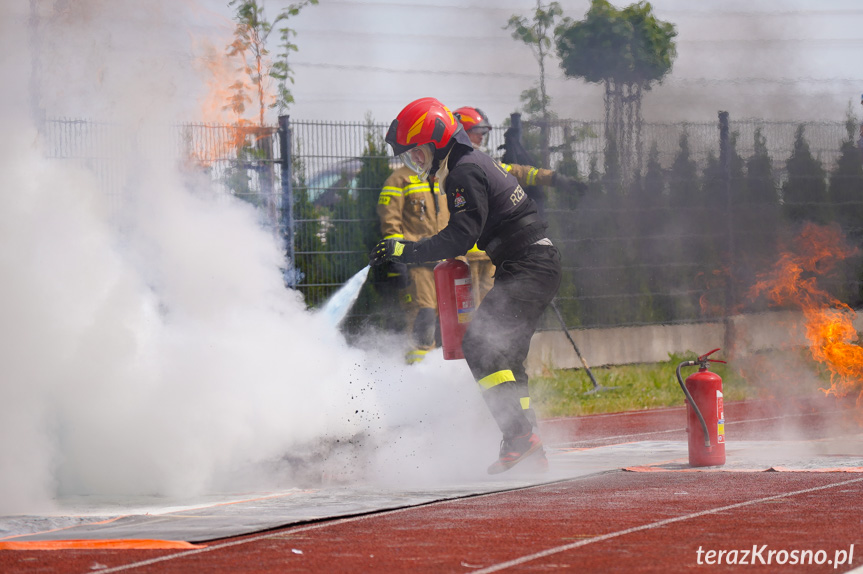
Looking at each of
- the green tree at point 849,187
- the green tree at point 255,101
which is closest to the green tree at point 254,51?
the green tree at point 255,101

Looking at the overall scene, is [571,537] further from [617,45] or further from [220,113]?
[617,45]

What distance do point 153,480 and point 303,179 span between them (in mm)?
6726

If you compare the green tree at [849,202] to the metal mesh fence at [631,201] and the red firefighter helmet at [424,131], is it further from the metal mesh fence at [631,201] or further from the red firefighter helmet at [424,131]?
the red firefighter helmet at [424,131]

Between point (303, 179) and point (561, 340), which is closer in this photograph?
point (303, 179)

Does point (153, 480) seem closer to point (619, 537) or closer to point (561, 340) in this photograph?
point (619, 537)

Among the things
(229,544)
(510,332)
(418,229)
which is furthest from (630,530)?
(418,229)

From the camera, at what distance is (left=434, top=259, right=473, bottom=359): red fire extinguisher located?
22.8 ft

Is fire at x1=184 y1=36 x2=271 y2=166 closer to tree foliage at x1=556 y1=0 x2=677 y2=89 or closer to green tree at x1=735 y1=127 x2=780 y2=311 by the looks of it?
tree foliage at x1=556 y1=0 x2=677 y2=89

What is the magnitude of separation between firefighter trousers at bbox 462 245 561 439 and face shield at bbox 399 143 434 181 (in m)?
0.80

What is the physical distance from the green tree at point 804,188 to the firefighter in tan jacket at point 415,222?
3409 mm

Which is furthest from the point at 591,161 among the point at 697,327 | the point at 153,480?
the point at 153,480

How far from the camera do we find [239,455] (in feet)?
20.2

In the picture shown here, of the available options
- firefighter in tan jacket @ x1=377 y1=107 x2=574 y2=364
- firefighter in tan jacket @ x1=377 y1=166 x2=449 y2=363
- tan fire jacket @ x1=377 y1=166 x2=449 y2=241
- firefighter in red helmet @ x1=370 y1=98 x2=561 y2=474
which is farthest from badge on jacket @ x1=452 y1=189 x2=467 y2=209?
tan fire jacket @ x1=377 y1=166 x2=449 y2=241

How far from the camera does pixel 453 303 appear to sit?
698 cm
